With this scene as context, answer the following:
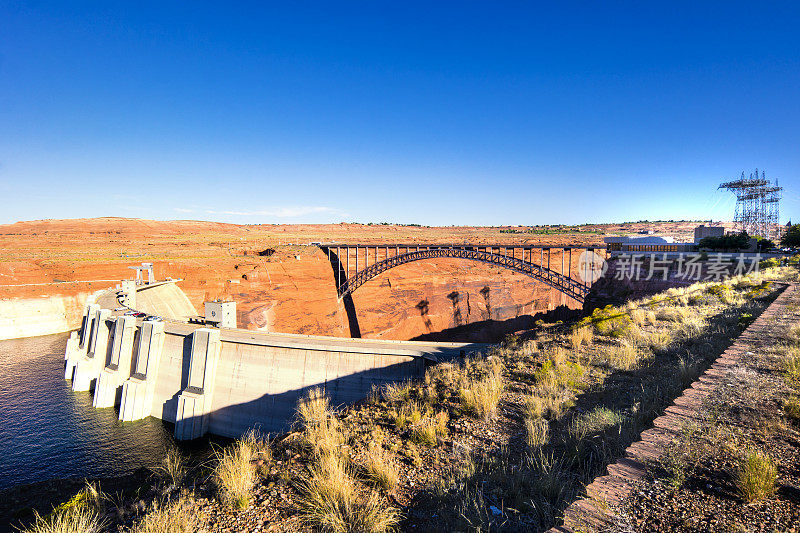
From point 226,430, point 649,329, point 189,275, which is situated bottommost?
point 226,430

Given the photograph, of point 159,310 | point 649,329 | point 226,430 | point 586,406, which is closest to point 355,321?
point 159,310

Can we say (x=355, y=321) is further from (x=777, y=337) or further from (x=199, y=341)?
(x=777, y=337)

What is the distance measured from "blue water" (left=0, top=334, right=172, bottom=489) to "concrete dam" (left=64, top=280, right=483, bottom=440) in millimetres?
1113

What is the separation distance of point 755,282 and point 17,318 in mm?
64873

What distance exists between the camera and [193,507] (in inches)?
210

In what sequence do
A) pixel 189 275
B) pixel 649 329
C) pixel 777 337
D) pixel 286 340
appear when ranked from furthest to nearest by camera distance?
pixel 189 275 < pixel 286 340 < pixel 649 329 < pixel 777 337

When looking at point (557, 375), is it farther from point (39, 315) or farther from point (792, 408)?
point (39, 315)

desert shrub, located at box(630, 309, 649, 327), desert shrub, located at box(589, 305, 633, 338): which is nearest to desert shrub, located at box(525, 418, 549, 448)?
desert shrub, located at box(589, 305, 633, 338)

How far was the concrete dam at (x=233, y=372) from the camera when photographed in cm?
1927

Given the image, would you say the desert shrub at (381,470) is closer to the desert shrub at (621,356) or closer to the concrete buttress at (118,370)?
the desert shrub at (621,356)

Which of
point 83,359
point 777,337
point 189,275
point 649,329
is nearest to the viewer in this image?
point 777,337

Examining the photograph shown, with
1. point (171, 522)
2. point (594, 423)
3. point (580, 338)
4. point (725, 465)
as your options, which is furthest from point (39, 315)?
point (725, 465)

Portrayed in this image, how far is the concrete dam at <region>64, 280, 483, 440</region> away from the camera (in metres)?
19.3

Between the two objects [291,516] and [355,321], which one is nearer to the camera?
[291,516]
